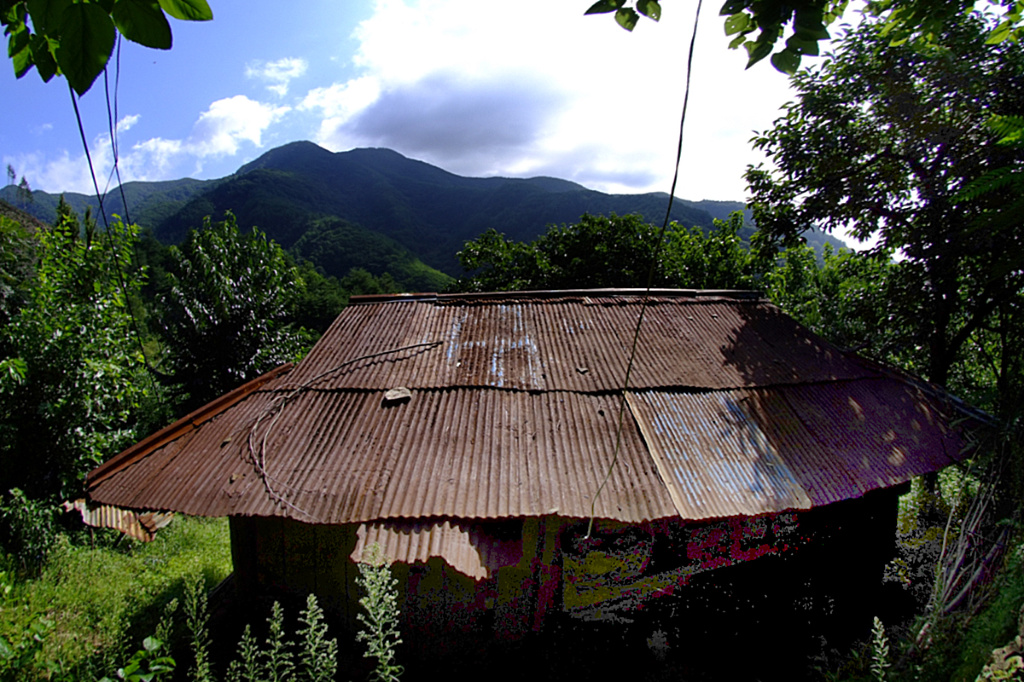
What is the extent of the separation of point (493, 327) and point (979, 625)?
519 cm

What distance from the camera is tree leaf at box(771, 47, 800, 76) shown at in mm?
2348

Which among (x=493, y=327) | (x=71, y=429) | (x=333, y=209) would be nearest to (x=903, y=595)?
(x=493, y=327)

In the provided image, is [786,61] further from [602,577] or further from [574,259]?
[574,259]

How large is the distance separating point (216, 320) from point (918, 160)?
47.8 ft

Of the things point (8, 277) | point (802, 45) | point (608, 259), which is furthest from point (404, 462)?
point (608, 259)

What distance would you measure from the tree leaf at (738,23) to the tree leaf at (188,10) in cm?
254

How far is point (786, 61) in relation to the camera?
238 centimetres

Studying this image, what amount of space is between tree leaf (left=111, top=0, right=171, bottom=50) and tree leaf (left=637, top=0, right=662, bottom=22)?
2.19 metres

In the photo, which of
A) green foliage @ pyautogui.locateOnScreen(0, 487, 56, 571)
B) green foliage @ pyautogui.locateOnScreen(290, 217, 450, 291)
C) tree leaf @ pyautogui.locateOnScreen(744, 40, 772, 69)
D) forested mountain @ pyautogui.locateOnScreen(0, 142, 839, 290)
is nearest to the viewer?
tree leaf @ pyautogui.locateOnScreen(744, 40, 772, 69)

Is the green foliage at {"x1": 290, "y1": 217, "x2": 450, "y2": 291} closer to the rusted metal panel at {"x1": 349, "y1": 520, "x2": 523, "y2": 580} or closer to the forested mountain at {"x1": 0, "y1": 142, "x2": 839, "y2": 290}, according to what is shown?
the forested mountain at {"x1": 0, "y1": 142, "x2": 839, "y2": 290}

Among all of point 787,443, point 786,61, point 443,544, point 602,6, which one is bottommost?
point 443,544

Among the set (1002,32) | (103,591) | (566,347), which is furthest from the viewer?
(103,591)


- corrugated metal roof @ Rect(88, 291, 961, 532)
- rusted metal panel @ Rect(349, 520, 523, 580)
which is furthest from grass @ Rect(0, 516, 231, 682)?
rusted metal panel @ Rect(349, 520, 523, 580)

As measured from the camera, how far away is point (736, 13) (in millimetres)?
2496
